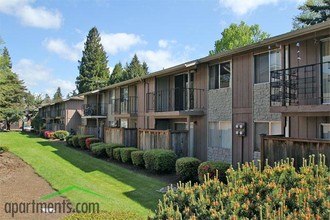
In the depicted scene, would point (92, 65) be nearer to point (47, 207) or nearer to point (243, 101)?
point (243, 101)

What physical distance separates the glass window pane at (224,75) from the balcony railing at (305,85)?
345cm

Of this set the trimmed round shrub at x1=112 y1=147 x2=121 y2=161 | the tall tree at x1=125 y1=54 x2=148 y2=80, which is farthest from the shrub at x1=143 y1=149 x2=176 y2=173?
the tall tree at x1=125 y1=54 x2=148 y2=80

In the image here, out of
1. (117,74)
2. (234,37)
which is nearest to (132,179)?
(234,37)

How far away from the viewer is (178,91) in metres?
18.0

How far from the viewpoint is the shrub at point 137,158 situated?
1483cm

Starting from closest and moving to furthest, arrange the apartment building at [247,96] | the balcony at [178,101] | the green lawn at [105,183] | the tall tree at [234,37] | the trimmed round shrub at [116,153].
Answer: the green lawn at [105,183] → the apartment building at [247,96] → the balcony at [178,101] → the trimmed round shrub at [116,153] → the tall tree at [234,37]

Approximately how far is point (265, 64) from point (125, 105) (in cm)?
1503

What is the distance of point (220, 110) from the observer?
13.9 m

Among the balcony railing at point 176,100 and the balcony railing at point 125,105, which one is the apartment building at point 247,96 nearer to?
the balcony railing at point 176,100

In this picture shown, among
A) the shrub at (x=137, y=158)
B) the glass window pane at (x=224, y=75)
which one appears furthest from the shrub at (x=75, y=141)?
the glass window pane at (x=224, y=75)

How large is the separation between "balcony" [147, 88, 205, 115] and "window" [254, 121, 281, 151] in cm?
369

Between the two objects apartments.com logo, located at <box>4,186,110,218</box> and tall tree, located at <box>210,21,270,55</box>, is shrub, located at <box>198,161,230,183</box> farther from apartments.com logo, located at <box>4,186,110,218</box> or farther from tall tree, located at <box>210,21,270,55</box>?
tall tree, located at <box>210,21,270,55</box>

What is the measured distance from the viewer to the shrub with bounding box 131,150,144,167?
1483 centimetres

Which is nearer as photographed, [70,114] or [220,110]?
[220,110]
